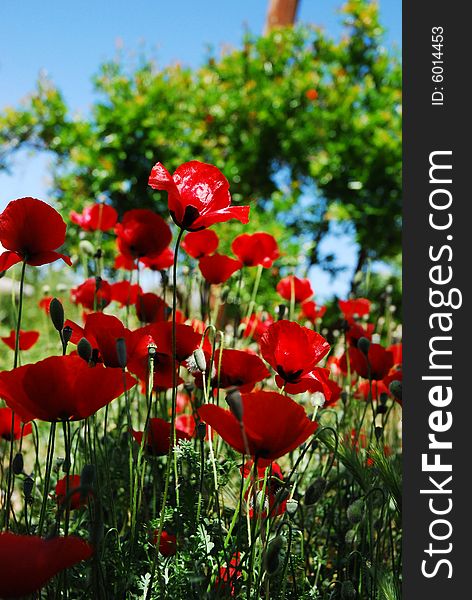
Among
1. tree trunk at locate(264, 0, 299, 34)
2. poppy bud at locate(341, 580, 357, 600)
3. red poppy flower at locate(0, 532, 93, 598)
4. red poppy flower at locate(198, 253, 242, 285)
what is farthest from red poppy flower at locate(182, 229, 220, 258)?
tree trunk at locate(264, 0, 299, 34)

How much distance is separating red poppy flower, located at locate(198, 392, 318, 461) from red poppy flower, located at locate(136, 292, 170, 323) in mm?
716

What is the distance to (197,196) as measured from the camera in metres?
1.04

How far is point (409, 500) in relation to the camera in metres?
1.08

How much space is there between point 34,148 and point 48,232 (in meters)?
6.16

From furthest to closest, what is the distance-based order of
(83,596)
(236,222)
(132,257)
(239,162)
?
(239,162) < (236,222) < (132,257) < (83,596)

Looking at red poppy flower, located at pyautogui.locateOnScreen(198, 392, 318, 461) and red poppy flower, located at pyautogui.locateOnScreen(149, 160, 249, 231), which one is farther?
red poppy flower, located at pyautogui.locateOnScreen(149, 160, 249, 231)

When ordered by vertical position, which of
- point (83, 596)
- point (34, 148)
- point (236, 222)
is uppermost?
point (34, 148)

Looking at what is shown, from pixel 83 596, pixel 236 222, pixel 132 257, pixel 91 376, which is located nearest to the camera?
pixel 91 376

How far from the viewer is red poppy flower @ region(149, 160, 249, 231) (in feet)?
3.23

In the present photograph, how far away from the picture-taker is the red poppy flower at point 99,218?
69.2 inches

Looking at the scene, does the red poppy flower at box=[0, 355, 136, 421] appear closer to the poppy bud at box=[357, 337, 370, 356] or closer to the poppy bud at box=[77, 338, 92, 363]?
the poppy bud at box=[77, 338, 92, 363]

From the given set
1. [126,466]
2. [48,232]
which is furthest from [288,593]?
[48,232]

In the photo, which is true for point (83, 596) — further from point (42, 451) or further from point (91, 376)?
point (42, 451)

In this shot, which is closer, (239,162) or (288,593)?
(288,593)
